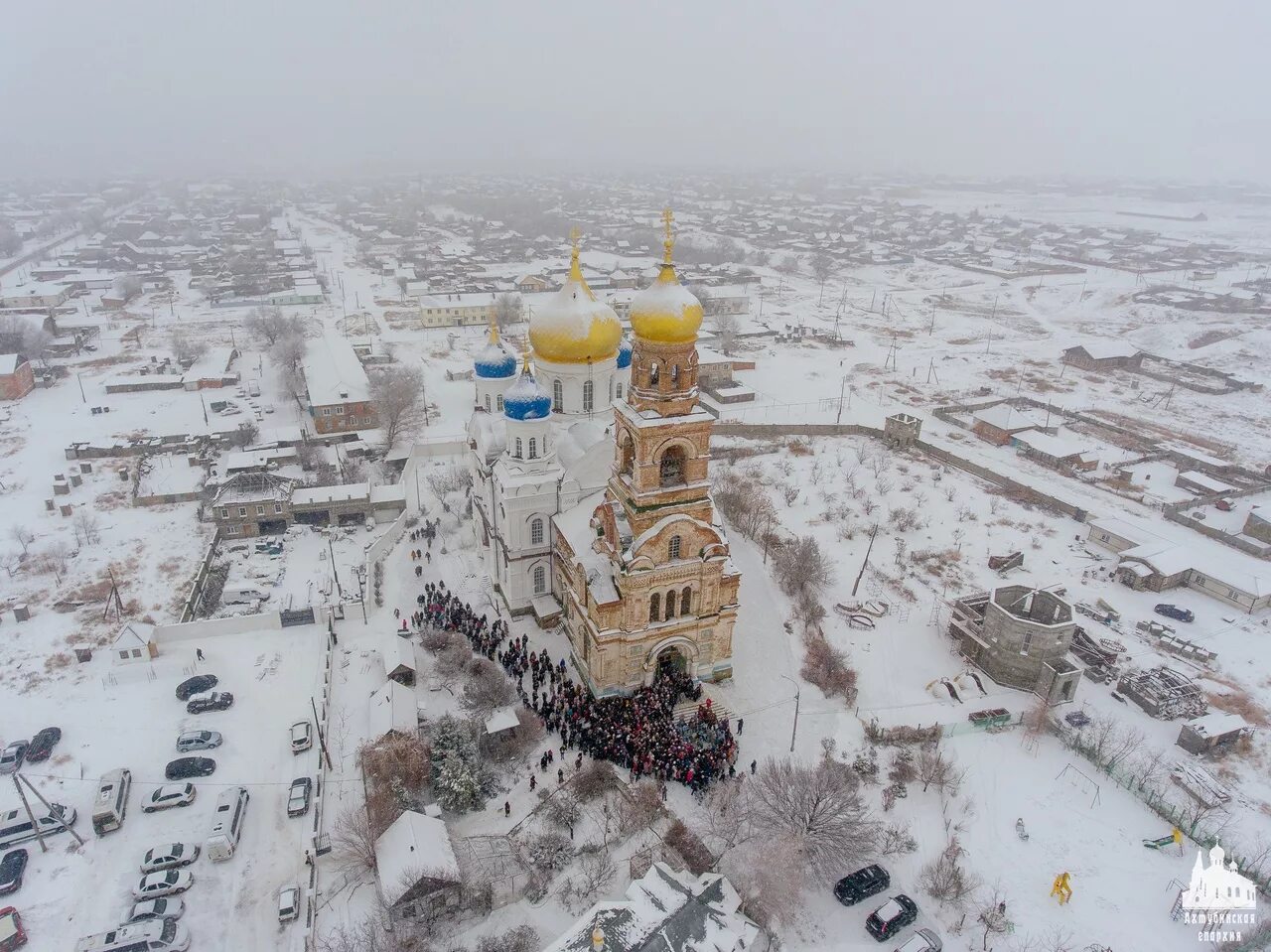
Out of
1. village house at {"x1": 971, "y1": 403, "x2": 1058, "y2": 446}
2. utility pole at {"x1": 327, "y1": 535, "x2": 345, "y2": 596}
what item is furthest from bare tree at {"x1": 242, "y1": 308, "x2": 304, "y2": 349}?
village house at {"x1": 971, "y1": 403, "x2": 1058, "y2": 446}

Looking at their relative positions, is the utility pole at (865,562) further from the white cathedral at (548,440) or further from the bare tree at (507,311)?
the bare tree at (507,311)

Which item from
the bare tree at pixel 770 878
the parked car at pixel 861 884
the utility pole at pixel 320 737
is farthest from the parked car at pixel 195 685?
the parked car at pixel 861 884

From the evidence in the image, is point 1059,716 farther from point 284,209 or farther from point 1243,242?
point 284,209

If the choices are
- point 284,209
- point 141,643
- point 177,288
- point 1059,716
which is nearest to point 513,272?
point 177,288

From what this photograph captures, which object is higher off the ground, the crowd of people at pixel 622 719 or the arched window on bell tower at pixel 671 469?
the arched window on bell tower at pixel 671 469

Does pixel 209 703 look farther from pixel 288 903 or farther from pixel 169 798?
pixel 288 903

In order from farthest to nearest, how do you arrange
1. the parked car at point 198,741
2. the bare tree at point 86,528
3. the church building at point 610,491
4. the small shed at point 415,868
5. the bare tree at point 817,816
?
the bare tree at point 86,528
the parked car at point 198,741
the church building at point 610,491
the bare tree at point 817,816
the small shed at point 415,868

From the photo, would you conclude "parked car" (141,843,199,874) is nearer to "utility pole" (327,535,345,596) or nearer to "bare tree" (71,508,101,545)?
"utility pole" (327,535,345,596)
